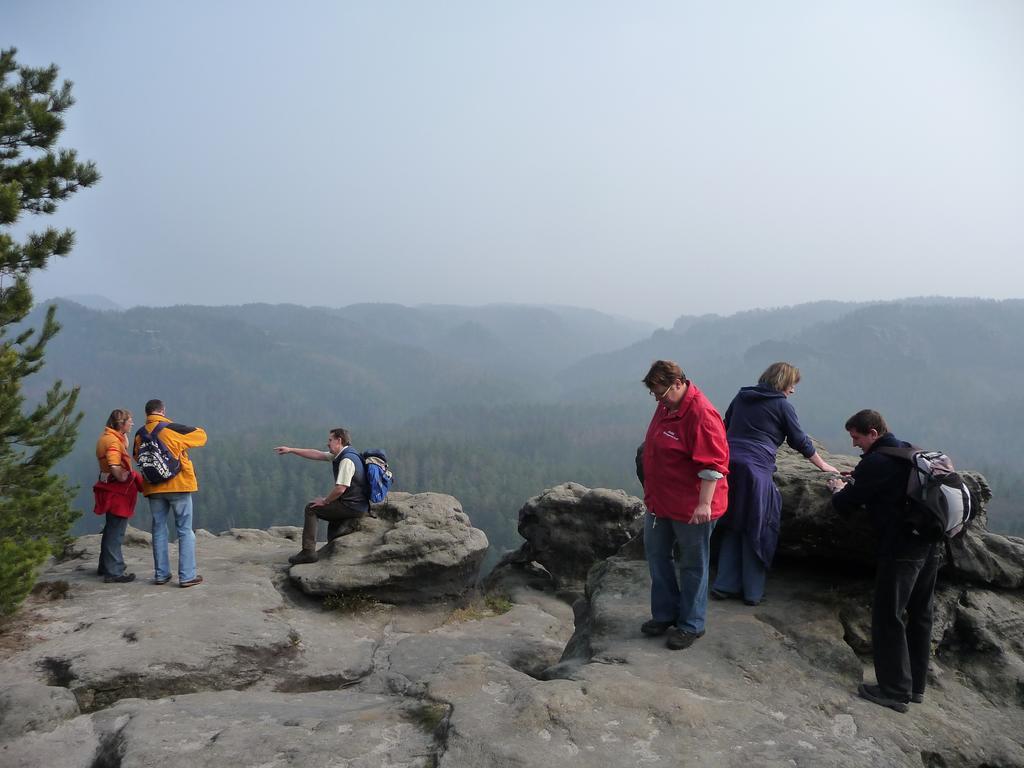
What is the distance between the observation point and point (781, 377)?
25.8 feet

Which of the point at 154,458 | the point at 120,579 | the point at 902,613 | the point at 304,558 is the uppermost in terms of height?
the point at 154,458

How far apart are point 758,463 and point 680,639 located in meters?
2.41

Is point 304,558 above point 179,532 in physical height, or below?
below

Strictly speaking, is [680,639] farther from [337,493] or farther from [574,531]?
[574,531]

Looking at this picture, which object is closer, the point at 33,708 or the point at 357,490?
the point at 33,708

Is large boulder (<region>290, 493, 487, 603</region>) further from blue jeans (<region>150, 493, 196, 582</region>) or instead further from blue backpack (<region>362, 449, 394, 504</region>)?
blue jeans (<region>150, 493, 196, 582</region>)

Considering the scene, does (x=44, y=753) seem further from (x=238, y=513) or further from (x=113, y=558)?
(x=238, y=513)

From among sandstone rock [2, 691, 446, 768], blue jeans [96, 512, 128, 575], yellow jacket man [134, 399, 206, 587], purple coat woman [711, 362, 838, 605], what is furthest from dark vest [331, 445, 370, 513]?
purple coat woman [711, 362, 838, 605]

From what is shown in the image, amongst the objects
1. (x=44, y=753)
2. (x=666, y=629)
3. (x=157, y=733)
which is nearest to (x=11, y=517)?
(x=44, y=753)

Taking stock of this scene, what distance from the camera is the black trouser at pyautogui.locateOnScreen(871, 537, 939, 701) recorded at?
6.09 m

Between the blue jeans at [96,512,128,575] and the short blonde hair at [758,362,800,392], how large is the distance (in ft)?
35.8

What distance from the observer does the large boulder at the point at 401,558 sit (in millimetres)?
11781

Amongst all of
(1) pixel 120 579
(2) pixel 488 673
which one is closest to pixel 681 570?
(2) pixel 488 673

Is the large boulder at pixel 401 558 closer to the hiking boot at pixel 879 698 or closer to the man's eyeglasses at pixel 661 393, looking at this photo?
the man's eyeglasses at pixel 661 393
